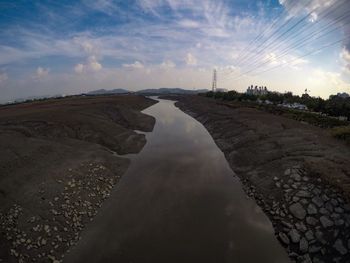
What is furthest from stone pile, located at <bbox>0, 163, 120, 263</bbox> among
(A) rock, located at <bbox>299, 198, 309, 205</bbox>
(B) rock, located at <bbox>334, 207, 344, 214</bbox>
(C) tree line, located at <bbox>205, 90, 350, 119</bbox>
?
(C) tree line, located at <bbox>205, 90, 350, 119</bbox>

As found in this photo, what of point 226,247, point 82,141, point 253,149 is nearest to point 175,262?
point 226,247

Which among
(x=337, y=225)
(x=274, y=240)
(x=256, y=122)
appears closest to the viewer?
(x=337, y=225)

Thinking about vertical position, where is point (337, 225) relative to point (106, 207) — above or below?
above

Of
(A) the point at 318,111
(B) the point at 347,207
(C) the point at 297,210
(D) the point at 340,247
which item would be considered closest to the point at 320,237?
(D) the point at 340,247

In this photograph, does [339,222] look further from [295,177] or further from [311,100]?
[311,100]

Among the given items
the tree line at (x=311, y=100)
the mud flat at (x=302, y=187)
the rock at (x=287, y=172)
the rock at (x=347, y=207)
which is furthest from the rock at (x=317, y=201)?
the tree line at (x=311, y=100)

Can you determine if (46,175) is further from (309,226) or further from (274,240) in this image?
(309,226)
